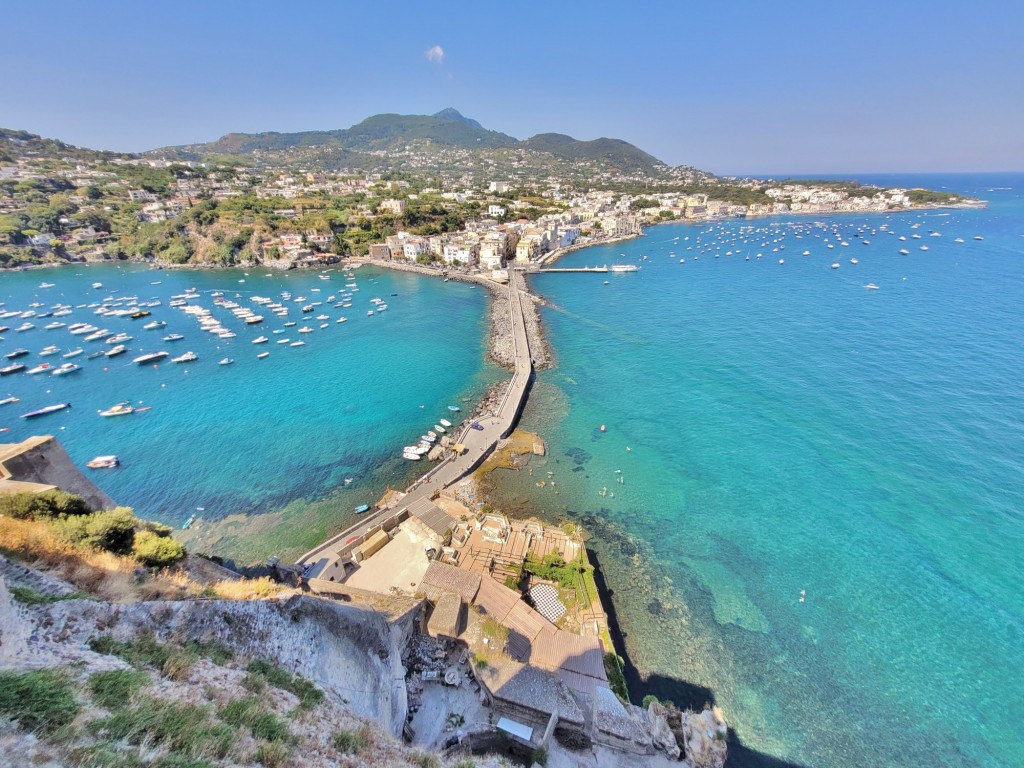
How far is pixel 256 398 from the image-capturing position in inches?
1248

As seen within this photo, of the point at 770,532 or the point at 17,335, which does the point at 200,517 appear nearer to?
the point at 770,532

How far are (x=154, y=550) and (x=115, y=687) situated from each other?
20.6ft

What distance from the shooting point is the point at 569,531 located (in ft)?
60.2

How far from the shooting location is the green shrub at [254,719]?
18.0 ft

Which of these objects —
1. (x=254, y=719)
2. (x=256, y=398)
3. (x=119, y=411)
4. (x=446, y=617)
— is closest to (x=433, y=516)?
(x=446, y=617)

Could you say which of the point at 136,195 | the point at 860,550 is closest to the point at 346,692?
the point at 860,550

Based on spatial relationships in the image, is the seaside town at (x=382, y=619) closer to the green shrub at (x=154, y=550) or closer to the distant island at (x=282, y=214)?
the green shrub at (x=154, y=550)

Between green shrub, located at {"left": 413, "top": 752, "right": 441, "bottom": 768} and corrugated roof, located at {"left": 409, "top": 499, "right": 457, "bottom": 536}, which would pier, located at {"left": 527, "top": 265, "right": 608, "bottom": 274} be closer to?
corrugated roof, located at {"left": 409, "top": 499, "right": 457, "bottom": 536}

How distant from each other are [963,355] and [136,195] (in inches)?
5798

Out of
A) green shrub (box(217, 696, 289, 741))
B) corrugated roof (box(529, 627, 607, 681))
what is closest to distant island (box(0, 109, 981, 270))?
corrugated roof (box(529, 627, 607, 681))

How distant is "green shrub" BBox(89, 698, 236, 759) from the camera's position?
4.39 metres

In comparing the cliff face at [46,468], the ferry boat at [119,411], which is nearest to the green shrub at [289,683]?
the cliff face at [46,468]

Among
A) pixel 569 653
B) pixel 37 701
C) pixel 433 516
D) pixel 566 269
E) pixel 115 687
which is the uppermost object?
pixel 37 701

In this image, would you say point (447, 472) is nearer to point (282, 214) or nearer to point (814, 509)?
point (814, 509)
